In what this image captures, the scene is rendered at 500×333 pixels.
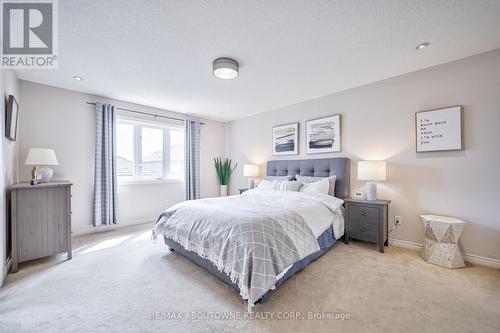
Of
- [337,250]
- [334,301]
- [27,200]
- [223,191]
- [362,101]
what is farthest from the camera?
[223,191]

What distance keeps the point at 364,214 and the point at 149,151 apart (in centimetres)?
421

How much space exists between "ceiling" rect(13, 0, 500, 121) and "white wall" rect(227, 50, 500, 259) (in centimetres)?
21

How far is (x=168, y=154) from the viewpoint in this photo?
4.64m

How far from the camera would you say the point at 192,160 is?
15.7 feet

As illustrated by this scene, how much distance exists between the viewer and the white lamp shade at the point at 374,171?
274cm

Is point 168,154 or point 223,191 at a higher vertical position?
point 168,154

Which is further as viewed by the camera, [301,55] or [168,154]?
[168,154]

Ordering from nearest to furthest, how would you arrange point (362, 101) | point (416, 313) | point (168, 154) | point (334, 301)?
point (416, 313)
point (334, 301)
point (362, 101)
point (168, 154)

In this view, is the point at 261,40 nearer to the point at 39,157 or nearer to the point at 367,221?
the point at 367,221

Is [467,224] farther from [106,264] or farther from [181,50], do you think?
[106,264]

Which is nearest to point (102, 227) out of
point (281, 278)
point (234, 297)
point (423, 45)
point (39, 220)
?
point (39, 220)

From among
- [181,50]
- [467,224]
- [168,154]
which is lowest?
[467,224]

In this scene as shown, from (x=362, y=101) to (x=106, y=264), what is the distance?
13.8ft

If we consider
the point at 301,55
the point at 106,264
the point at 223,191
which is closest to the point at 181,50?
the point at 301,55
